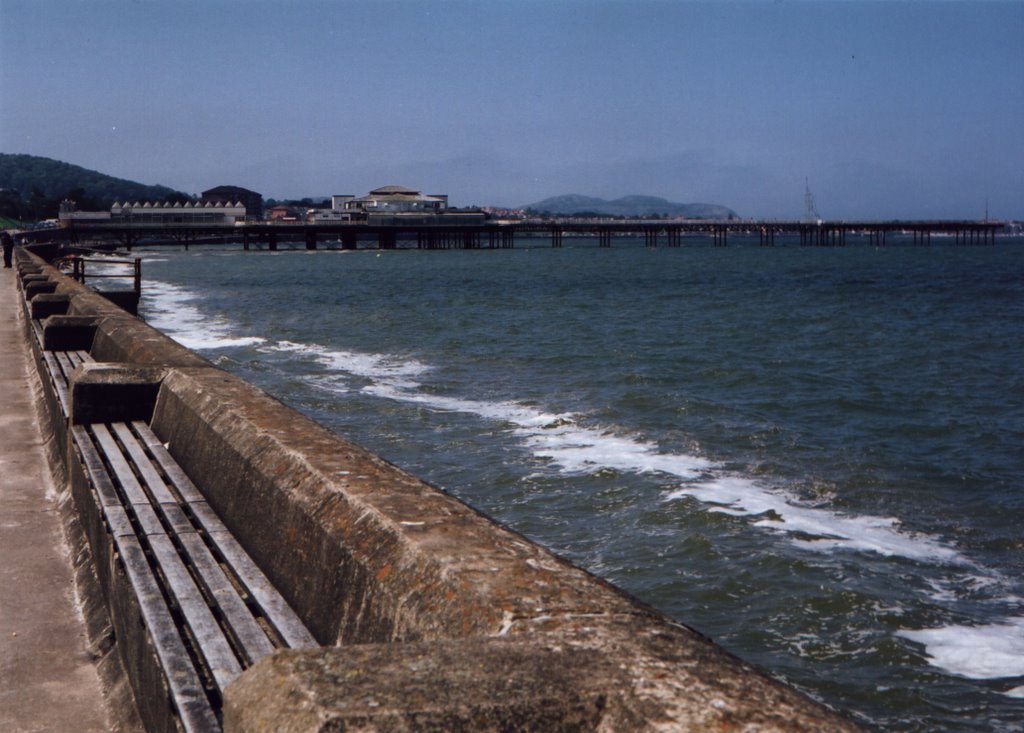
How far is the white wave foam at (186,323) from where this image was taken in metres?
25.2

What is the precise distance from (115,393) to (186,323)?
994 inches

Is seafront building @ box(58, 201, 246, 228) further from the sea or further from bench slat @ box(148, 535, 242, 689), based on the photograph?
bench slat @ box(148, 535, 242, 689)

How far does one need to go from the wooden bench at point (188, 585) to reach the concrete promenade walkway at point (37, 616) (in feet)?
1.42

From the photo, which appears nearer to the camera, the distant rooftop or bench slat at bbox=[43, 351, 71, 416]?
bench slat at bbox=[43, 351, 71, 416]

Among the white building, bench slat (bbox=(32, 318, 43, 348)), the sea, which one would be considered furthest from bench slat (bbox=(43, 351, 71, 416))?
the white building

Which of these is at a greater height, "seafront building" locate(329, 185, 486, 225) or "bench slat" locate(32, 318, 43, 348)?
"seafront building" locate(329, 185, 486, 225)

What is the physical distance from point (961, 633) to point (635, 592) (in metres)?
→ 2.01

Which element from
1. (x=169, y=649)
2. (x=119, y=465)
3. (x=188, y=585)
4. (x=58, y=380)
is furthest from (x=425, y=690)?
Answer: (x=58, y=380)

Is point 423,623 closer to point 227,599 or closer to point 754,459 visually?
point 227,599

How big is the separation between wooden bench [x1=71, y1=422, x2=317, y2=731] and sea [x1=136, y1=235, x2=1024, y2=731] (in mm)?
3341

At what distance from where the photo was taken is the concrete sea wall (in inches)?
84.7

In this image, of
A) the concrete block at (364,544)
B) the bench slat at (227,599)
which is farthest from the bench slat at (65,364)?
the bench slat at (227,599)

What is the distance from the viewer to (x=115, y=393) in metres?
6.86

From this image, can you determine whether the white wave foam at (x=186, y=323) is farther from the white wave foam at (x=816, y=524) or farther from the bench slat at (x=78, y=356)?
the white wave foam at (x=816, y=524)
